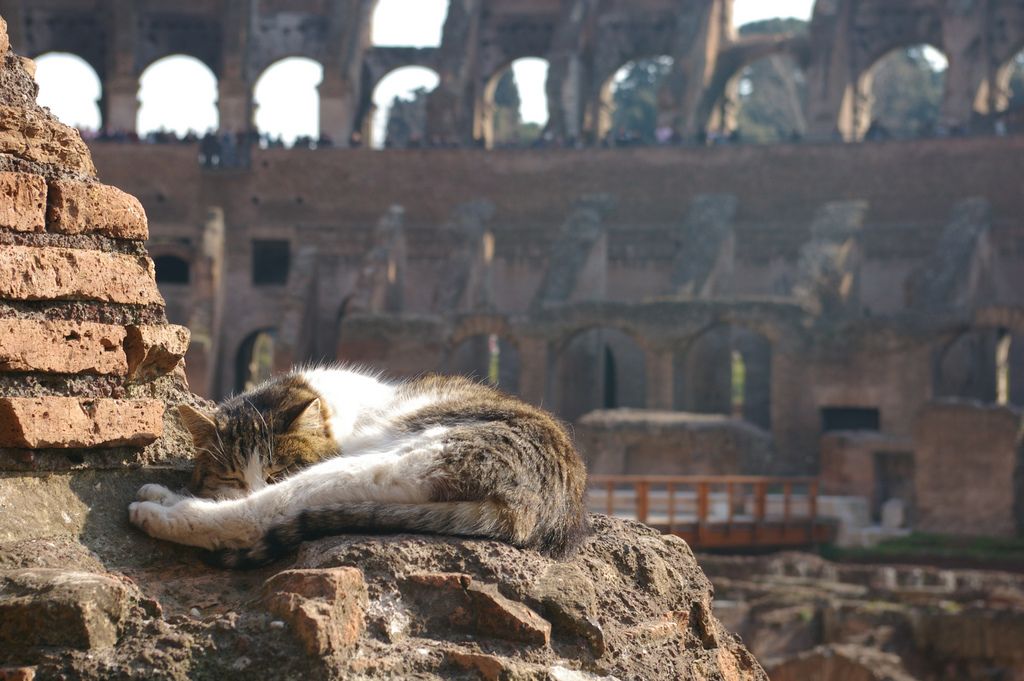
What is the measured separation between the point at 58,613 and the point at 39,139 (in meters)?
1.21

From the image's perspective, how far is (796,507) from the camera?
17984 mm

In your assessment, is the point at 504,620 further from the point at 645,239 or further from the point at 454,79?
the point at 454,79

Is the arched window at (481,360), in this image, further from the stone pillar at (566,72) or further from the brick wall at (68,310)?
A: the brick wall at (68,310)

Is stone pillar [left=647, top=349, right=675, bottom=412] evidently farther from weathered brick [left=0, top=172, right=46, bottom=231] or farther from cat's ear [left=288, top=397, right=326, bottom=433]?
weathered brick [left=0, top=172, right=46, bottom=231]

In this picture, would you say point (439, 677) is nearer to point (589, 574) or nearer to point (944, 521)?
point (589, 574)

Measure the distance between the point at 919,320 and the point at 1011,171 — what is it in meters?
6.69

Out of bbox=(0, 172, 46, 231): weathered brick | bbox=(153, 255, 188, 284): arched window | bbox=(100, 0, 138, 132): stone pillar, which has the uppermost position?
bbox=(100, 0, 138, 132): stone pillar

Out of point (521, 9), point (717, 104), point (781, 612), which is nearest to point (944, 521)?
point (781, 612)

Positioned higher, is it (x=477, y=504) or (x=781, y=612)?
(x=477, y=504)

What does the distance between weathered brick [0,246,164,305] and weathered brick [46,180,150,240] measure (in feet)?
0.22

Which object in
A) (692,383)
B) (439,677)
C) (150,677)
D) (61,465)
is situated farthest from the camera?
(692,383)

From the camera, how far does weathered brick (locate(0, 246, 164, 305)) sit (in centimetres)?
257

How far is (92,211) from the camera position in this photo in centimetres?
280

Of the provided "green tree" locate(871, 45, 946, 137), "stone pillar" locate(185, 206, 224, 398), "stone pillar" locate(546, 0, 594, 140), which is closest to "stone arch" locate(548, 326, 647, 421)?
"stone pillar" locate(546, 0, 594, 140)
